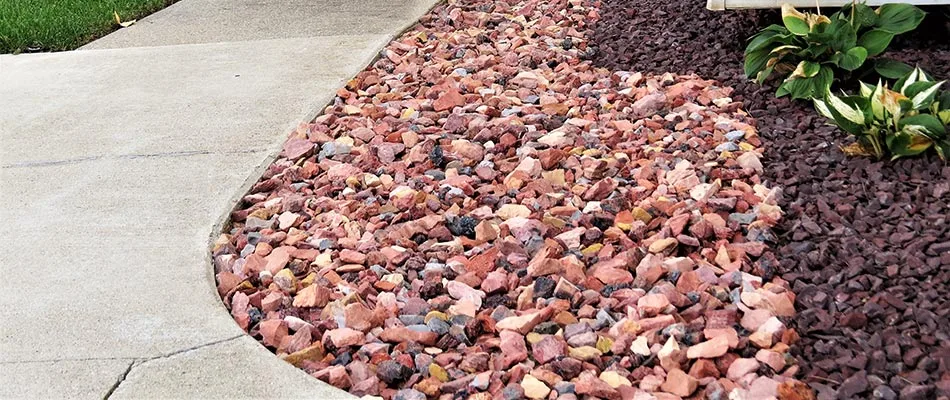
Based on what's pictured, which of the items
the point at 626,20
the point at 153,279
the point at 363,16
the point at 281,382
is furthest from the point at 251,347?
the point at 363,16

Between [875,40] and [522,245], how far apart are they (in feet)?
6.31

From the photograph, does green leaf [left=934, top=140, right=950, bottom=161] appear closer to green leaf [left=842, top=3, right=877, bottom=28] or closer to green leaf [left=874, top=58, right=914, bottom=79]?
green leaf [left=874, top=58, right=914, bottom=79]

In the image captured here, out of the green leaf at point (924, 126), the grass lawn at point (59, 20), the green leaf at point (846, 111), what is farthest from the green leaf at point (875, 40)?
the grass lawn at point (59, 20)

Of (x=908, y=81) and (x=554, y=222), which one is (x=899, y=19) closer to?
(x=908, y=81)

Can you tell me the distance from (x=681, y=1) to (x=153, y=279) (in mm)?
3748

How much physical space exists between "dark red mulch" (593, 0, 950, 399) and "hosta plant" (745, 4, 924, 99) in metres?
0.10

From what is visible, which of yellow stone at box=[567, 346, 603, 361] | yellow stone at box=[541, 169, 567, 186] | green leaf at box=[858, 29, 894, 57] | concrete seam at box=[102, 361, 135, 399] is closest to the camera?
concrete seam at box=[102, 361, 135, 399]

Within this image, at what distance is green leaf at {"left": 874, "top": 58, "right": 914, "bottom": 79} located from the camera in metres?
4.24

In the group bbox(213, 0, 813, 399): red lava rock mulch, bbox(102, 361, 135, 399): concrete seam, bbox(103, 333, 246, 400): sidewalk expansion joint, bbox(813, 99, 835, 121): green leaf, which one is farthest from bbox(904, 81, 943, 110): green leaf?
bbox(102, 361, 135, 399): concrete seam

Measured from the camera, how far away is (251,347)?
2.79 metres

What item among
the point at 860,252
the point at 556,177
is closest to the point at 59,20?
the point at 556,177

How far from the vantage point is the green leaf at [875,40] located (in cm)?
424

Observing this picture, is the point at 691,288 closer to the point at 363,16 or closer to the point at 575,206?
the point at 575,206

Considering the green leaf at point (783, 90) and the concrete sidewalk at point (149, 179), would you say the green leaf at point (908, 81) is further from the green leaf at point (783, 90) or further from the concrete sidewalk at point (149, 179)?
the concrete sidewalk at point (149, 179)
